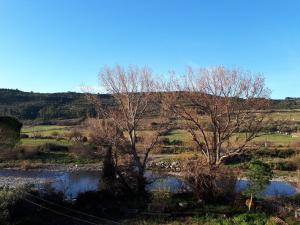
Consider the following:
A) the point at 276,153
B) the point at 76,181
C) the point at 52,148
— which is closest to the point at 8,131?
the point at 76,181

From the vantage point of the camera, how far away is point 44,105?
103250mm

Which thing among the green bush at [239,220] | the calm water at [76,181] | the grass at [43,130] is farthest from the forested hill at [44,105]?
the green bush at [239,220]

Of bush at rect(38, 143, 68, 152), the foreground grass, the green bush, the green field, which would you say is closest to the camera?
the green bush

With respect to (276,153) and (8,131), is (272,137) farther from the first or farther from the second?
(8,131)

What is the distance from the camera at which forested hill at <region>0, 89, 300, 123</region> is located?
92.1 m

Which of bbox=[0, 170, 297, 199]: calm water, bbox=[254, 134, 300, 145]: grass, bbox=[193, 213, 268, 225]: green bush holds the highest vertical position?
bbox=[254, 134, 300, 145]: grass

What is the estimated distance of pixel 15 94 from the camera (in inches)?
4333

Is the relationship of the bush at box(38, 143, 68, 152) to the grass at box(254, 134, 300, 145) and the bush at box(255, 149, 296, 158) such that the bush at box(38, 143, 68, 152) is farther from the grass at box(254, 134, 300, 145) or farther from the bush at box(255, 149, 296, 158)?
the grass at box(254, 134, 300, 145)

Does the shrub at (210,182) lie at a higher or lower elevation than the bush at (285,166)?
higher

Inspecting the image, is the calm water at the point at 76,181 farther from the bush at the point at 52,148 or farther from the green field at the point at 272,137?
the green field at the point at 272,137

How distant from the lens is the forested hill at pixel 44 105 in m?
92.1

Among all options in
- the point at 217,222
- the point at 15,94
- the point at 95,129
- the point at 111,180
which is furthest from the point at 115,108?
the point at 15,94

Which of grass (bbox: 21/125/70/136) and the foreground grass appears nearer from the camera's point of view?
the foreground grass

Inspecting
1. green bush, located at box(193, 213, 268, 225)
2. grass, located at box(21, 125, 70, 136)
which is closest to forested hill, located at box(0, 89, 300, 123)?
grass, located at box(21, 125, 70, 136)
